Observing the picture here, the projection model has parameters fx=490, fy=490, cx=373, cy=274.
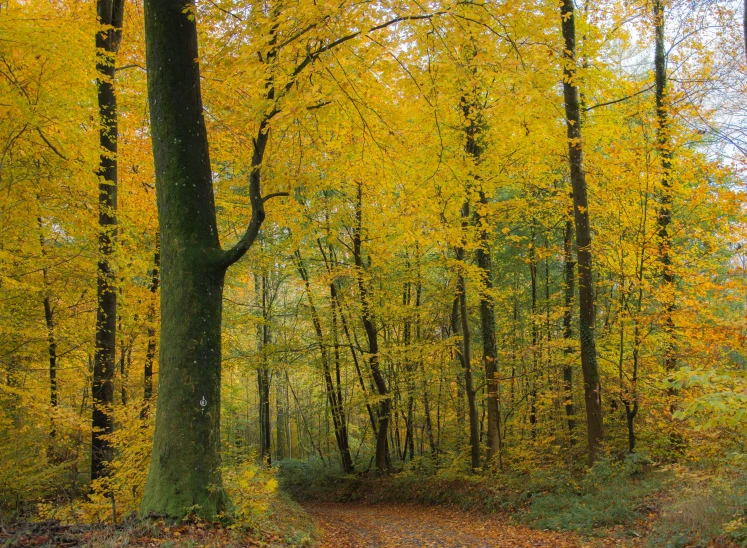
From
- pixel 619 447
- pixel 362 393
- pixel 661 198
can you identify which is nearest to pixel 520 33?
pixel 661 198

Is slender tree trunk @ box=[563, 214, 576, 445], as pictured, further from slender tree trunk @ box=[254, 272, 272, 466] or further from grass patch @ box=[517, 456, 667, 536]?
slender tree trunk @ box=[254, 272, 272, 466]

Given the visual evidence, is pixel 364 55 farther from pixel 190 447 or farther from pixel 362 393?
pixel 362 393

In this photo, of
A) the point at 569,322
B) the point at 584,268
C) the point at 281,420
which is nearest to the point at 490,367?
the point at 569,322

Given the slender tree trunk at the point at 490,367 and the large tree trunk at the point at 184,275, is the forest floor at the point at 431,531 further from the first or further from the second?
the large tree trunk at the point at 184,275

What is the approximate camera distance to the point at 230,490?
18.0 ft

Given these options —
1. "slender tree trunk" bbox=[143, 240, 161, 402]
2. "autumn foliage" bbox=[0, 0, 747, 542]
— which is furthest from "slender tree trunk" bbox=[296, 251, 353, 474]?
"slender tree trunk" bbox=[143, 240, 161, 402]

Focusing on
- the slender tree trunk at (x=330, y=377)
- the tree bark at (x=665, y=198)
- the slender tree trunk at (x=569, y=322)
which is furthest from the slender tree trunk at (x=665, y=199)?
the slender tree trunk at (x=330, y=377)

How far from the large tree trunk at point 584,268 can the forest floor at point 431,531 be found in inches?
96.4

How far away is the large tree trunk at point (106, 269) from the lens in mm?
8375

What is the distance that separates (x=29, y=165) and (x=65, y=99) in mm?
1208

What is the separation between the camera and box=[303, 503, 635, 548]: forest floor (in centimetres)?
712

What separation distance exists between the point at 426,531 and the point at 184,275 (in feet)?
22.0

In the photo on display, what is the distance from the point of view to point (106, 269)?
8.95 m

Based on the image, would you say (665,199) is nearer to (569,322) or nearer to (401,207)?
(569,322)
